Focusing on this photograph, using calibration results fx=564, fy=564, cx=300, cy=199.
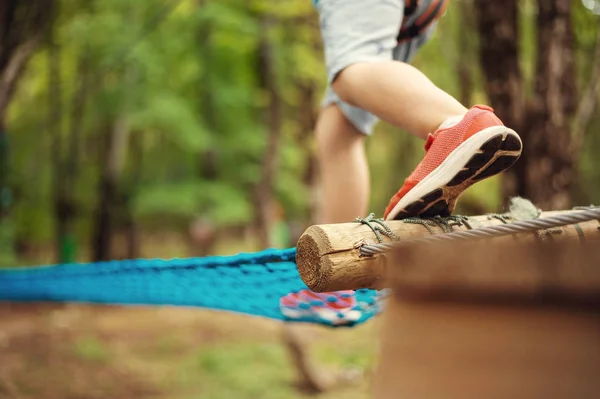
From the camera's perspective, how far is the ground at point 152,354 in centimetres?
412

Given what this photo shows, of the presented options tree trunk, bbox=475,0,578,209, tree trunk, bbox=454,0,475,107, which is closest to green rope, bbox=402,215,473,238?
tree trunk, bbox=475,0,578,209

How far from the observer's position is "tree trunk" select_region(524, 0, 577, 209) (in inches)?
90.4

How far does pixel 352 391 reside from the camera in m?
4.94

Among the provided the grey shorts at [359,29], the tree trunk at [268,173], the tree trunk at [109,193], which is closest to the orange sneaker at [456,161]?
the grey shorts at [359,29]

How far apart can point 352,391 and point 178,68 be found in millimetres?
4310

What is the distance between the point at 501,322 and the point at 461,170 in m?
0.50

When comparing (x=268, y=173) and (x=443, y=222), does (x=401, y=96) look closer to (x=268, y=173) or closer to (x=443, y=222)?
(x=443, y=222)

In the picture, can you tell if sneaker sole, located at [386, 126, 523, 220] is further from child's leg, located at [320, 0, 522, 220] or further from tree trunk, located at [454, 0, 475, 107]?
tree trunk, located at [454, 0, 475, 107]

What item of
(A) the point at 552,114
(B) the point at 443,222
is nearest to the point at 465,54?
(A) the point at 552,114

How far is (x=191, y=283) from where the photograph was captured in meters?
1.52

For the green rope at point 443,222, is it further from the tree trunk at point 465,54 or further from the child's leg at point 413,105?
the tree trunk at point 465,54

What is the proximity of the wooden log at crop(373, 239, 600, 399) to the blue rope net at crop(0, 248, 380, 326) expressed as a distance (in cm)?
56

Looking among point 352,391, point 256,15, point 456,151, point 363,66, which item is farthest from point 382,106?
point 256,15

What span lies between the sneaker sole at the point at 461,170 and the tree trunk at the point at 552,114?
1555 mm
